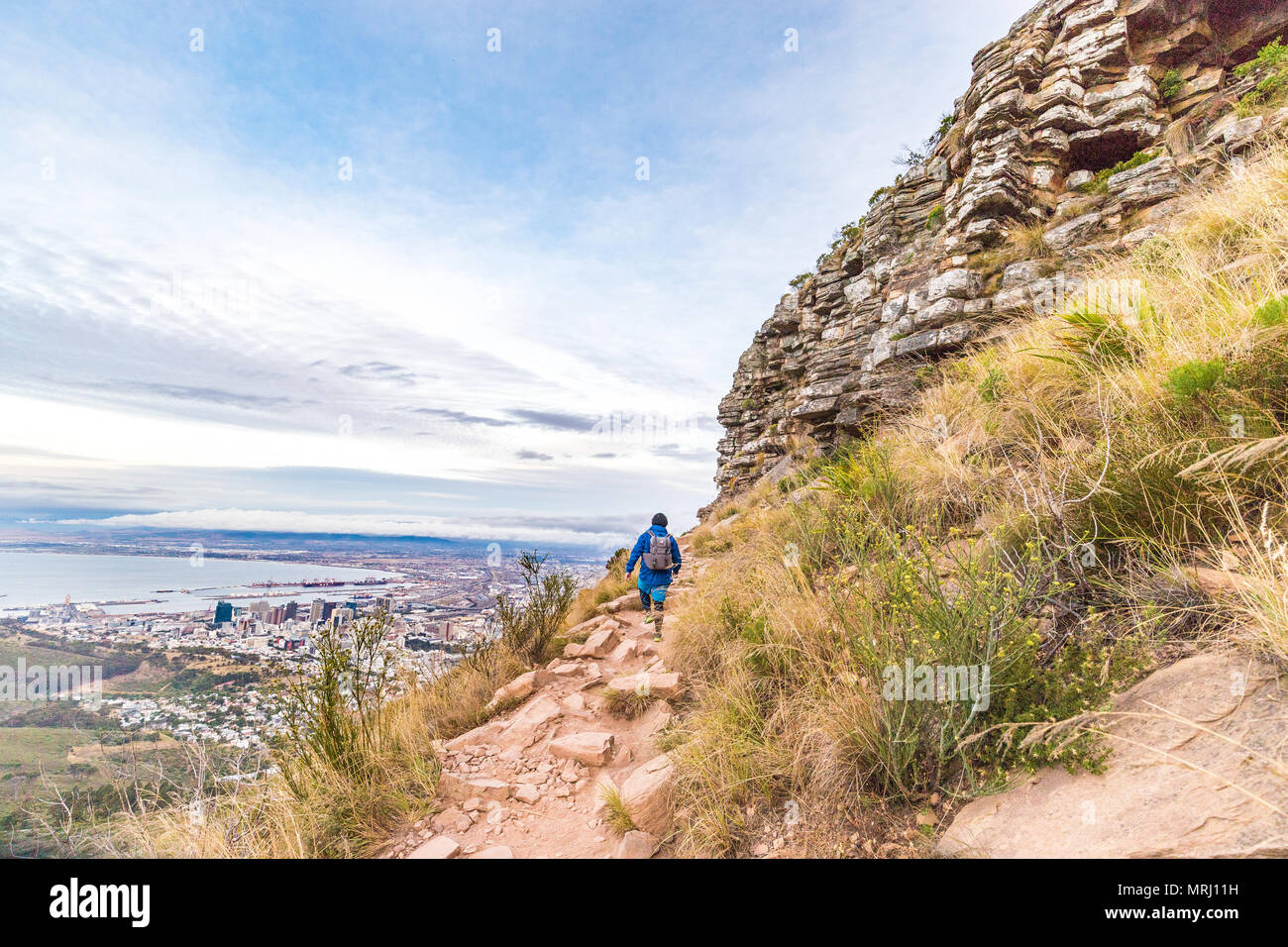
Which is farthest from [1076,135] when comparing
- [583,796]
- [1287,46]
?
[583,796]

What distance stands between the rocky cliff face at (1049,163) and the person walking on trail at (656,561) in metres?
4.84

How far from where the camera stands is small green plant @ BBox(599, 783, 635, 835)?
9.20ft

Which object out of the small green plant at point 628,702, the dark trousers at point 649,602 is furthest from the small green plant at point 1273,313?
the dark trousers at point 649,602

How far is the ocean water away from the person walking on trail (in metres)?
5.26

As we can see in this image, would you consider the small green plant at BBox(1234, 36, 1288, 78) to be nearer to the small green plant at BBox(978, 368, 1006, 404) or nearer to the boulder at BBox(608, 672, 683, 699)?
the small green plant at BBox(978, 368, 1006, 404)

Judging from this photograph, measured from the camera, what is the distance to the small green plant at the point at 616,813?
2.80m

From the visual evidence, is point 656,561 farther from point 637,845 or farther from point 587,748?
point 637,845

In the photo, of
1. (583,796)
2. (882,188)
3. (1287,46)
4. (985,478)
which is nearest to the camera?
(583,796)

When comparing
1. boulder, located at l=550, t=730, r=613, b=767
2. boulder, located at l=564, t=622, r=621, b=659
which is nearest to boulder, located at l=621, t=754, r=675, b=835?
boulder, located at l=550, t=730, r=613, b=767

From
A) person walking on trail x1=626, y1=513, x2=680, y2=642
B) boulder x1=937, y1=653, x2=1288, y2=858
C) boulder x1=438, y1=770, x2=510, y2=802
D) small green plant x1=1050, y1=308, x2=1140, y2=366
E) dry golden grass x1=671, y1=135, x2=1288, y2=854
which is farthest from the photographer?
person walking on trail x1=626, y1=513, x2=680, y2=642

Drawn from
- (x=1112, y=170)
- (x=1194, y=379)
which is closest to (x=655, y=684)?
(x=1194, y=379)

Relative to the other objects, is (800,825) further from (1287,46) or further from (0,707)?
(1287,46)
